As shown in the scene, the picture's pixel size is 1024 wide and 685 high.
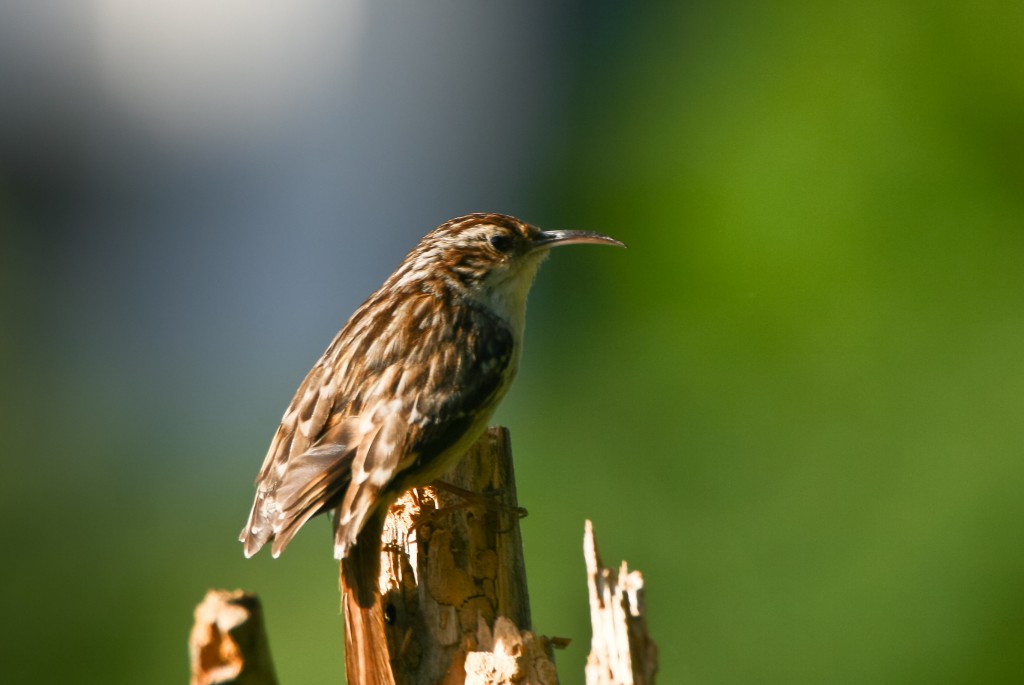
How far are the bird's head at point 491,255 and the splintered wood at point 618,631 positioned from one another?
61.2 inches

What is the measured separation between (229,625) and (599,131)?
359 inches

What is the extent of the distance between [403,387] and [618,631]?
1310mm

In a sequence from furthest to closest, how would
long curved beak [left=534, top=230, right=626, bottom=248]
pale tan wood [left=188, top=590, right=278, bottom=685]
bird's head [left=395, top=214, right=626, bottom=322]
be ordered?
long curved beak [left=534, top=230, right=626, bottom=248] → bird's head [left=395, top=214, right=626, bottom=322] → pale tan wood [left=188, top=590, right=278, bottom=685]

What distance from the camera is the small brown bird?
4648mm

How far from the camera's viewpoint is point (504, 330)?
18.2ft

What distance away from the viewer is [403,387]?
200 inches

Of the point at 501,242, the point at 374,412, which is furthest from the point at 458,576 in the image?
the point at 501,242

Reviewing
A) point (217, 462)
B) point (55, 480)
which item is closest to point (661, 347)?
point (217, 462)

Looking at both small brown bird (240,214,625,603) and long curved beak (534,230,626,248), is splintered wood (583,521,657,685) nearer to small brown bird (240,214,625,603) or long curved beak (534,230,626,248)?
small brown bird (240,214,625,603)

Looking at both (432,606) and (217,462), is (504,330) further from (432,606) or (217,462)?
(217,462)

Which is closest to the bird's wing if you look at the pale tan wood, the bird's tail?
the bird's tail

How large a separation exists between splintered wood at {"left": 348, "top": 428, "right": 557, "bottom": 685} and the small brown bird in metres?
0.23

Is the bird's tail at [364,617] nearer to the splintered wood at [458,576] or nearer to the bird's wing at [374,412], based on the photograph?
the splintered wood at [458,576]

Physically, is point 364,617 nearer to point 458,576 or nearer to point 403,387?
point 458,576
